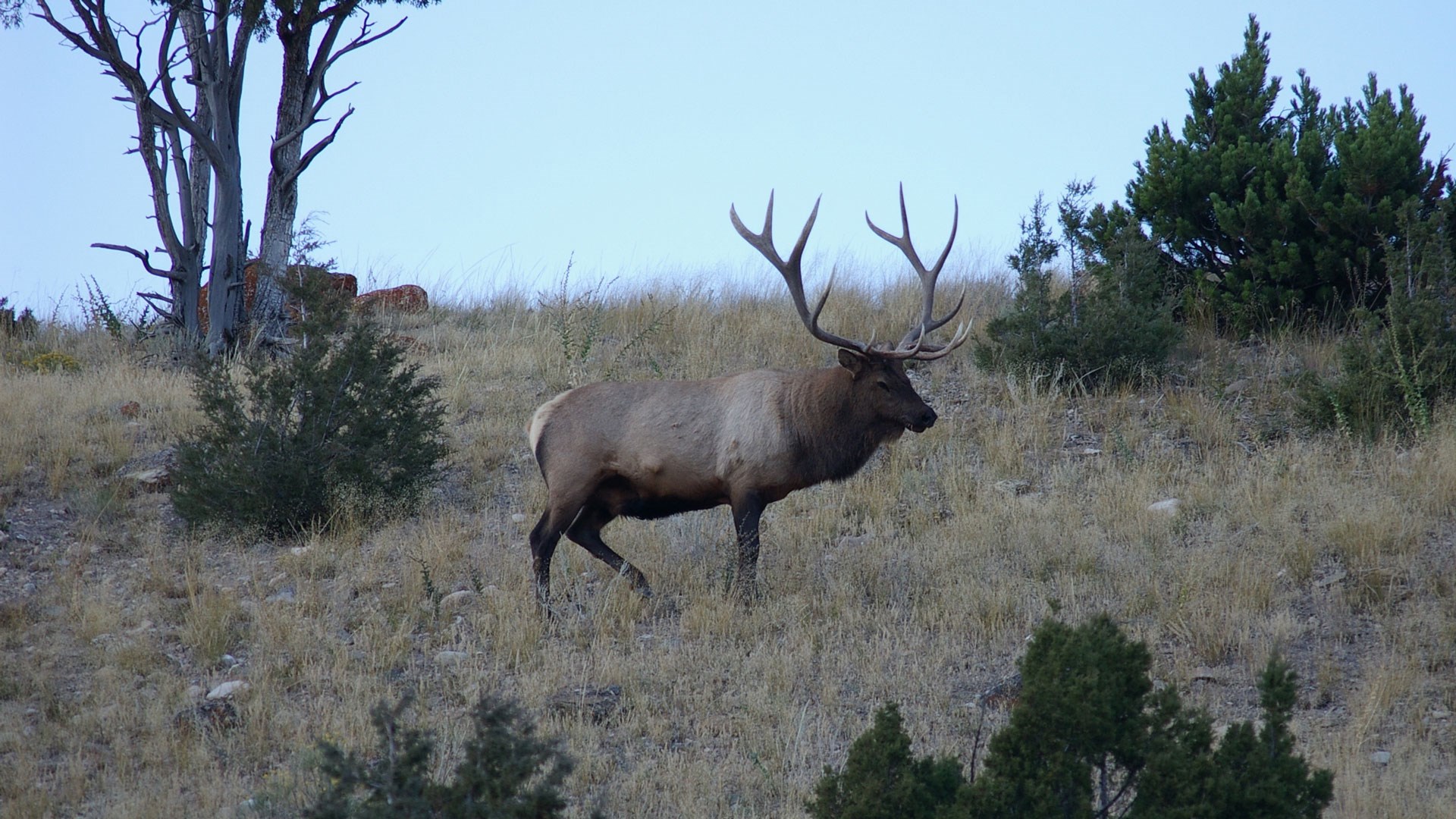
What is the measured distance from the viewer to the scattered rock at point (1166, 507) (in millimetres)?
8188

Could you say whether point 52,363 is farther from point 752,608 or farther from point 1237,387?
point 1237,387

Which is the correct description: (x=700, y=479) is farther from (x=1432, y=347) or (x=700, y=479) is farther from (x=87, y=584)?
(x=1432, y=347)

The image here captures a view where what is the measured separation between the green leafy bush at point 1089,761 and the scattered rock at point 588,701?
2161mm

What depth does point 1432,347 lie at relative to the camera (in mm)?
9070

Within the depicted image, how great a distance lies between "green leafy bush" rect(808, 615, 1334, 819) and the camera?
11.1ft

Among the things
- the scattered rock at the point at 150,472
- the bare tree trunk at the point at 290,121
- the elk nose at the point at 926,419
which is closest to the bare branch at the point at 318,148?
the bare tree trunk at the point at 290,121

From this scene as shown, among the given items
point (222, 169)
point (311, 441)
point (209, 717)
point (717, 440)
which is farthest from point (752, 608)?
point (222, 169)

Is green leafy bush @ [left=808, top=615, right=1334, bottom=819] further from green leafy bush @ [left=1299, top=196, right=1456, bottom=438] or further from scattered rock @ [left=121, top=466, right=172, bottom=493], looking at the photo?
scattered rock @ [left=121, top=466, right=172, bottom=493]

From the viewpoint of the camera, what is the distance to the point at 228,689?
5.93m

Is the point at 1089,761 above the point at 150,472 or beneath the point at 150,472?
beneath

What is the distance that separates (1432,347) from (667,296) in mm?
8107

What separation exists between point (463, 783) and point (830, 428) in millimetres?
4475

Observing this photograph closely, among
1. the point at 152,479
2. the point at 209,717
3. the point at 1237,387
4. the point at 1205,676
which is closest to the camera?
the point at 209,717

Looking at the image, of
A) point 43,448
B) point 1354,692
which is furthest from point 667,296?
point 1354,692
